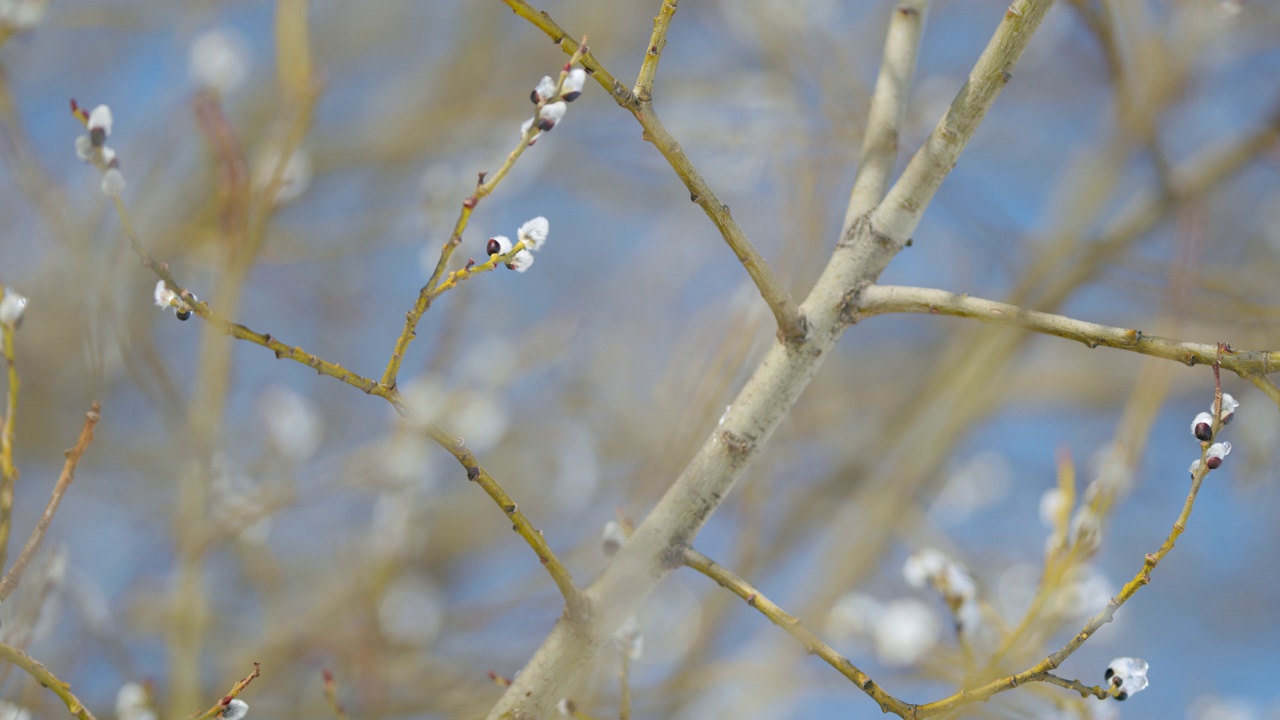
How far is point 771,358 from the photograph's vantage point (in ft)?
3.57

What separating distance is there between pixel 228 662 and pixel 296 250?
1.46 meters

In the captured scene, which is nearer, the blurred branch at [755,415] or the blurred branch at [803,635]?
the blurred branch at [803,635]

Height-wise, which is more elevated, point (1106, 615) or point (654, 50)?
point (654, 50)

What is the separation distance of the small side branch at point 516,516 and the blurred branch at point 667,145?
340 millimetres

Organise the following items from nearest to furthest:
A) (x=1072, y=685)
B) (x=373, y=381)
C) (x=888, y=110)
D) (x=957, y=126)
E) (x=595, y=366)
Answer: (x=373, y=381) < (x=1072, y=685) < (x=957, y=126) < (x=888, y=110) < (x=595, y=366)

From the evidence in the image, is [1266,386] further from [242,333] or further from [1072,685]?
[242,333]

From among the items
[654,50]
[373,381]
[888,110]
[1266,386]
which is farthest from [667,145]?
[1266,386]

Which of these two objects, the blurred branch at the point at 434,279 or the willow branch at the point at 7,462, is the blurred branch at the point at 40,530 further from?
the blurred branch at the point at 434,279

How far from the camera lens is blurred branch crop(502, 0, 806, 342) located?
0.86 meters

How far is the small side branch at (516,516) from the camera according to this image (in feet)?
2.90

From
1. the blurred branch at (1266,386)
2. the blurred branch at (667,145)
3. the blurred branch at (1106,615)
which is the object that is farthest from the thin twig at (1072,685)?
the blurred branch at (667,145)

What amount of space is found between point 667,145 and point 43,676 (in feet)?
2.61

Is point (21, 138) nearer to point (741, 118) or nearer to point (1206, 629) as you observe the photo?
point (741, 118)

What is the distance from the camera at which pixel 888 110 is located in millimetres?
1261
